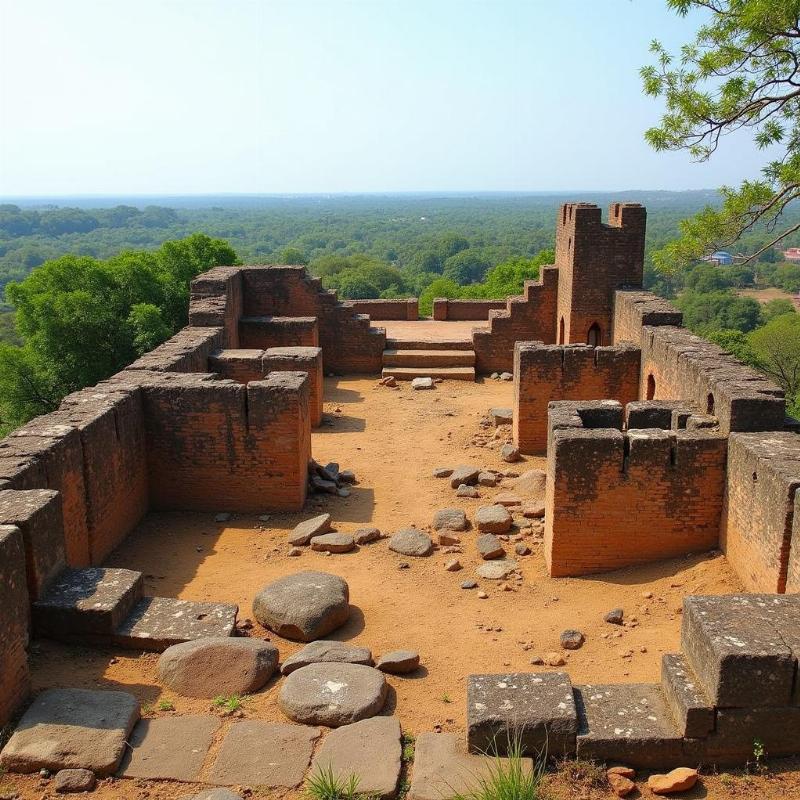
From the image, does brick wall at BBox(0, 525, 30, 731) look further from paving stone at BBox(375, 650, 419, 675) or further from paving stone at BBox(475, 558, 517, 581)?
paving stone at BBox(475, 558, 517, 581)

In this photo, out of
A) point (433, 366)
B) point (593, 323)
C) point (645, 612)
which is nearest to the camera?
point (645, 612)

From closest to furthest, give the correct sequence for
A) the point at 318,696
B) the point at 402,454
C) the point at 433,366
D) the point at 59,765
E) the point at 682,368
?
the point at 59,765, the point at 318,696, the point at 682,368, the point at 402,454, the point at 433,366

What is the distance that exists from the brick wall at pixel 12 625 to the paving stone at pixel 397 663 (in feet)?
7.96

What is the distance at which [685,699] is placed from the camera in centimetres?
466

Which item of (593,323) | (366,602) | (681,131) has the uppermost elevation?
(681,131)

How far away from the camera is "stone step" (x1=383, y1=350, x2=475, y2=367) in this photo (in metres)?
17.2

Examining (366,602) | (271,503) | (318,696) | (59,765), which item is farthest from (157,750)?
(271,503)

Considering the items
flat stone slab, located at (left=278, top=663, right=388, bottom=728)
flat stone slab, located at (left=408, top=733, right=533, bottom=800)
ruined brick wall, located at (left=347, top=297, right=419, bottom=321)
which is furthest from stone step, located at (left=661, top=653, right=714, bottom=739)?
ruined brick wall, located at (left=347, top=297, right=419, bottom=321)

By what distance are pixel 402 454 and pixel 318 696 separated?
22.4ft

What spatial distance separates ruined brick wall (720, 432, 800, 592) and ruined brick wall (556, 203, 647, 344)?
8.30 metres

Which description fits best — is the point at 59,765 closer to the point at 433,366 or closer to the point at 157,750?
the point at 157,750

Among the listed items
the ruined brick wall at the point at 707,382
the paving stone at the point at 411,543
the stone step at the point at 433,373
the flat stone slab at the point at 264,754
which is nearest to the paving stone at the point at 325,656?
the flat stone slab at the point at 264,754

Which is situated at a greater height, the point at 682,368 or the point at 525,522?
the point at 682,368

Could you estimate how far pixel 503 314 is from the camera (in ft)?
57.4
